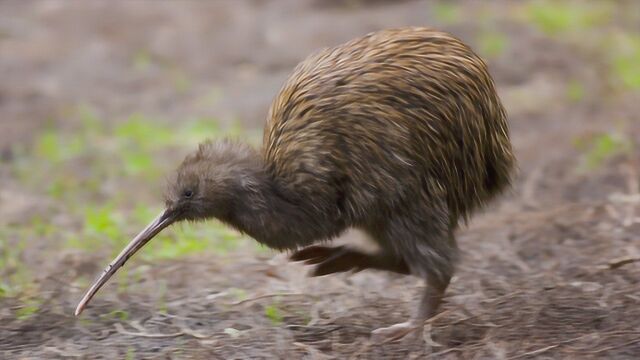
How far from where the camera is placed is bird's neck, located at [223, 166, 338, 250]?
4.71 m

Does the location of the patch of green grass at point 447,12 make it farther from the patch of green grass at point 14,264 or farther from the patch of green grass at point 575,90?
the patch of green grass at point 14,264

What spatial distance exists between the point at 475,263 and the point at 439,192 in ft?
4.29

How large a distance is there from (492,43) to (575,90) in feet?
5.44

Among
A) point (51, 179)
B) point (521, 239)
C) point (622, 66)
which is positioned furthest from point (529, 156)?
point (51, 179)

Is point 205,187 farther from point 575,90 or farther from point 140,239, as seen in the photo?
point 575,90

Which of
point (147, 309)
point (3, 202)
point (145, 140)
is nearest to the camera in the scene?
point (147, 309)

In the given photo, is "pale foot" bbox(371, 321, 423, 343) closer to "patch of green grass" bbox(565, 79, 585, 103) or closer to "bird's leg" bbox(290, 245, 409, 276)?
"bird's leg" bbox(290, 245, 409, 276)

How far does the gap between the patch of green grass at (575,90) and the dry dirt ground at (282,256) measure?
0.09 ft

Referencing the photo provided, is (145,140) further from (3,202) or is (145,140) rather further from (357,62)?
(357,62)

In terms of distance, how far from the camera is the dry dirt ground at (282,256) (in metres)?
4.81

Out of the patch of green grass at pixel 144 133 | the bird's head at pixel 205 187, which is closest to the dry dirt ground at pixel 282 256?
the patch of green grass at pixel 144 133

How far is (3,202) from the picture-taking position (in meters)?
7.54

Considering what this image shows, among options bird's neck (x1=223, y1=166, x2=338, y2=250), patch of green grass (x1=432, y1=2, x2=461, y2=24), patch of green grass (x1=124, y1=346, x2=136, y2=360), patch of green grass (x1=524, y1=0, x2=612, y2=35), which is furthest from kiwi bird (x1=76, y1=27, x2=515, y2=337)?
patch of green grass (x1=432, y1=2, x2=461, y2=24)

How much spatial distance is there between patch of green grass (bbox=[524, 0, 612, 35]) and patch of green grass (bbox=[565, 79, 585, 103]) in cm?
182
